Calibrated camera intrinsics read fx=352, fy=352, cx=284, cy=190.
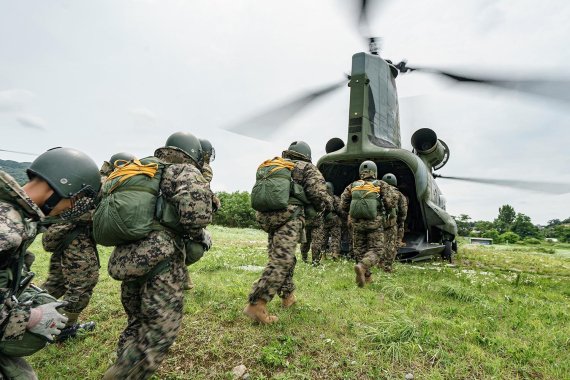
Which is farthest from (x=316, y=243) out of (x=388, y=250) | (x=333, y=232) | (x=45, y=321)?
(x=45, y=321)

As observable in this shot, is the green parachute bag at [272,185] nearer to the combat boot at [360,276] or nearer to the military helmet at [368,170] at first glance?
the combat boot at [360,276]

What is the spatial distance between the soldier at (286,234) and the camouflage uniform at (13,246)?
89.5 inches

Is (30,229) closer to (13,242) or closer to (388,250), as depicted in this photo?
(13,242)

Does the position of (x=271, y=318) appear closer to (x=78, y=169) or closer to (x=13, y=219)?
(x=78, y=169)

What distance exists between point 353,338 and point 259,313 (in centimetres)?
98

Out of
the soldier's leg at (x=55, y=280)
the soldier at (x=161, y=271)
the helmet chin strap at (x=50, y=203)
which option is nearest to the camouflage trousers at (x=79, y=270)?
the soldier's leg at (x=55, y=280)

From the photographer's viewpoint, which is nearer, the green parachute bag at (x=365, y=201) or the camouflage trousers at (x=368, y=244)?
the camouflage trousers at (x=368, y=244)

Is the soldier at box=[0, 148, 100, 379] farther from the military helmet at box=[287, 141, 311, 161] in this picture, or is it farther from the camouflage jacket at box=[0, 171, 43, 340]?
the military helmet at box=[287, 141, 311, 161]

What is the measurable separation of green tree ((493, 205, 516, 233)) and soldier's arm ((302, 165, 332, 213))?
3856cm

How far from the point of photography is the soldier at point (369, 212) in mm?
6344

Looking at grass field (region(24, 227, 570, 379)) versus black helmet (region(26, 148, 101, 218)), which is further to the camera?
grass field (region(24, 227, 570, 379))

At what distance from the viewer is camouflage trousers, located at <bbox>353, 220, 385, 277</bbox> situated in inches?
233

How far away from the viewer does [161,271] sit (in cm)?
242

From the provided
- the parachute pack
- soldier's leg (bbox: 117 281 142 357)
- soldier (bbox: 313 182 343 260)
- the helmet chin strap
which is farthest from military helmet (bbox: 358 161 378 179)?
the helmet chin strap
